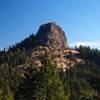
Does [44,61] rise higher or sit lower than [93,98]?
higher

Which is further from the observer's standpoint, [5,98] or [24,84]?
[5,98]

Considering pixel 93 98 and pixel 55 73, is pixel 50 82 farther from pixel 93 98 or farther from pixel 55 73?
pixel 93 98

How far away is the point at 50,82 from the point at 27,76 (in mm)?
8422

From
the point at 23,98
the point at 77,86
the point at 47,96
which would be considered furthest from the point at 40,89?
the point at 77,86

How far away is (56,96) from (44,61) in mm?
7744

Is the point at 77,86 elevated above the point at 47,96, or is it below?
above

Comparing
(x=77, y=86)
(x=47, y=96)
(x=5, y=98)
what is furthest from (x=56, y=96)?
(x=77, y=86)

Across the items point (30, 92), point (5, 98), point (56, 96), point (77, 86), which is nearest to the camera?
point (56, 96)

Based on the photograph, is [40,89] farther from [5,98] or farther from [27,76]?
[5,98]

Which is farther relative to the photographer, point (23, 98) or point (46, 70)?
point (23, 98)

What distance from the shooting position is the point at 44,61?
71.4m

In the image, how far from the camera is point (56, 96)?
224ft

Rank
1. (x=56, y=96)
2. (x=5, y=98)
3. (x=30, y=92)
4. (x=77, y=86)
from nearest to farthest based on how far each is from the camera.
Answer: (x=56, y=96) < (x=30, y=92) < (x=5, y=98) < (x=77, y=86)

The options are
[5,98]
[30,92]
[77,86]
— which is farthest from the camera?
[77,86]
